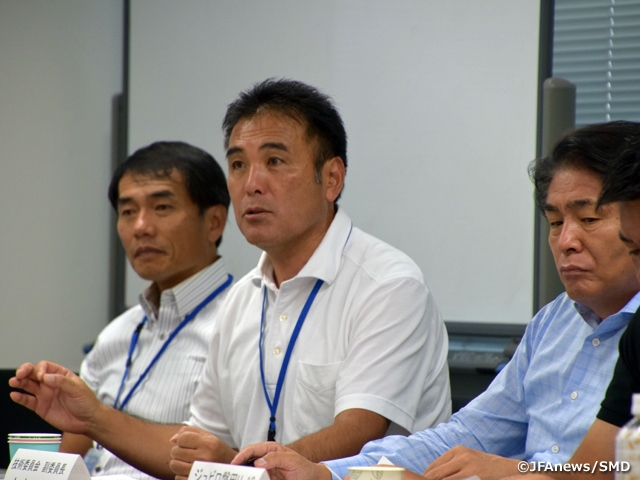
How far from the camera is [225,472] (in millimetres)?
1362

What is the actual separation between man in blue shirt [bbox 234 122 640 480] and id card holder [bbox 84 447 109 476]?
1.32 meters

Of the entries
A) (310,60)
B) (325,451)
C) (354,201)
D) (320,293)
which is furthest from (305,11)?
Answer: (325,451)

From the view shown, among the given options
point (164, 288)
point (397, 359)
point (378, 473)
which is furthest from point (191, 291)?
point (378, 473)

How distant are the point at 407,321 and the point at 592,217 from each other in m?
0.56

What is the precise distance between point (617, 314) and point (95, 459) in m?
1.92

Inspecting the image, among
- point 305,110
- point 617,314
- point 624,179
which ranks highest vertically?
point 305,110

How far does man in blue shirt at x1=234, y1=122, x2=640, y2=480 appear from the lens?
1731mm

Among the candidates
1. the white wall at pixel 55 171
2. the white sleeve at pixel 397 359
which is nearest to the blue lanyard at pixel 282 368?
the white sleeve at pixel 397 359

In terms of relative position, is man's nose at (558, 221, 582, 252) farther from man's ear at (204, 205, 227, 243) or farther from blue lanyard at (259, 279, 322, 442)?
man's ear at (204, 205, 227, 243)

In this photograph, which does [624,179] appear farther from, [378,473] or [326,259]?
[326,259]

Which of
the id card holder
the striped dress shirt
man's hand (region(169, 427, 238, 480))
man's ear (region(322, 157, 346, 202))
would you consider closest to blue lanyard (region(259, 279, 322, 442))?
man's ear (region(322, 157, 346, 202))

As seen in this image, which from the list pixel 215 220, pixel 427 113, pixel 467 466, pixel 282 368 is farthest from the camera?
pixel 427 113

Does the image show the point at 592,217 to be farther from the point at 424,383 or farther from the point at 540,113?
the point at 540,113

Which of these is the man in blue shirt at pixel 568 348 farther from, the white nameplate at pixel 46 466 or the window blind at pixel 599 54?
the window blind at pixel 599 54
